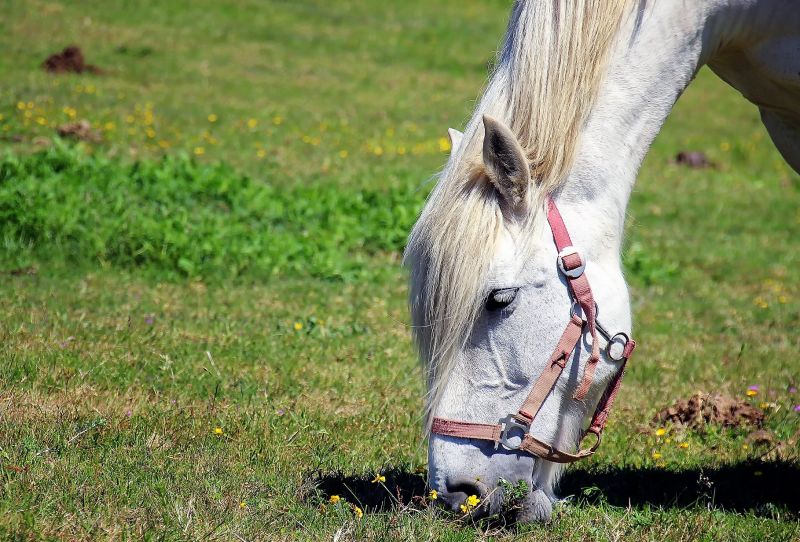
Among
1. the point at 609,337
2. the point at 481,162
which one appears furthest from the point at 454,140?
the point at 609,337

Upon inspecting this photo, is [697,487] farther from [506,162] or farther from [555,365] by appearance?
[506,162]

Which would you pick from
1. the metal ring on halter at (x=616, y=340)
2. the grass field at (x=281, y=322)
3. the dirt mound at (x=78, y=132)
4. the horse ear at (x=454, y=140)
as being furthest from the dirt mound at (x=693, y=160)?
the metal ring on halter at (x=616, y=340)

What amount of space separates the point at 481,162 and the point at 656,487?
1732 mm

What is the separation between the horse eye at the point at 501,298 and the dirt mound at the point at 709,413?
6.71ft

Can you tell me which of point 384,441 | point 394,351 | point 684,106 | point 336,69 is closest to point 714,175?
point 684,106

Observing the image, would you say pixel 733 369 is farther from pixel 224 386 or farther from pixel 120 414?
pixel 120 414

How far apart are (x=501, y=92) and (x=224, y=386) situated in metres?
2.12

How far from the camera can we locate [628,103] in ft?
9.91

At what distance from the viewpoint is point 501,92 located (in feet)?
9.82

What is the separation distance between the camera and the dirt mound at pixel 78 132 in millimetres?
9453

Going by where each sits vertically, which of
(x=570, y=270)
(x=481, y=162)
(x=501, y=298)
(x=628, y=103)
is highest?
(x=628, y=103)

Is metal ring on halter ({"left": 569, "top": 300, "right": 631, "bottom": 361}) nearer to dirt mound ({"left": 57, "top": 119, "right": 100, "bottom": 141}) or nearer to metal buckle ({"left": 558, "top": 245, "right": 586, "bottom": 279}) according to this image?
metal buckle ({"left": 558, "top": 245, "right": 586, "bottom": 279})

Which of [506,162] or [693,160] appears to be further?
[693,160]

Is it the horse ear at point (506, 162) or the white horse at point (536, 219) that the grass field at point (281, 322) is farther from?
the horse ear at point (506, 162)
